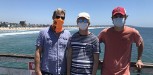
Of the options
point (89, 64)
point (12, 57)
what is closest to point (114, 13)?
point (89, 64)

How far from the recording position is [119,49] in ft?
13.1

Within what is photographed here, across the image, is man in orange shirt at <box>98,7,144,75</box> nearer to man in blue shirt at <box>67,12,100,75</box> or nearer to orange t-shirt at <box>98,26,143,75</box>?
orange t-shirt at <box>98,26,143,75</box>

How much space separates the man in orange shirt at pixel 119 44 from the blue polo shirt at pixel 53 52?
657 millimetres

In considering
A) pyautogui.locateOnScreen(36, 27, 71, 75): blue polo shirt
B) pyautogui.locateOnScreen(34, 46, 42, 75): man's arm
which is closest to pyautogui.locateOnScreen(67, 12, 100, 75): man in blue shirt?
pyautogui.locateOnScreen(36, 27, 71, 75): blue polo shirt

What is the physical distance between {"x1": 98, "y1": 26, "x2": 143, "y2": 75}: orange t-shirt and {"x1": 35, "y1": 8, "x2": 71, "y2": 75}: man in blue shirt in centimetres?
65

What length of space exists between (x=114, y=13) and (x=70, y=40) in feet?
2.55

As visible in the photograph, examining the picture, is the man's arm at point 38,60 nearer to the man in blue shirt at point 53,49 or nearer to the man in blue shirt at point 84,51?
the man in blue shirt at point 53,49

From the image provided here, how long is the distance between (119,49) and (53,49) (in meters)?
1.00

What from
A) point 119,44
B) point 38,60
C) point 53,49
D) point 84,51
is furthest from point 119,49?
point 38,60

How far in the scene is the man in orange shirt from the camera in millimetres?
3971

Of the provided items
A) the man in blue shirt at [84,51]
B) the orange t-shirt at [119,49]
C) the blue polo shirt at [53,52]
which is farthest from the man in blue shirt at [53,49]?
the orange t-shirt at [119,49]

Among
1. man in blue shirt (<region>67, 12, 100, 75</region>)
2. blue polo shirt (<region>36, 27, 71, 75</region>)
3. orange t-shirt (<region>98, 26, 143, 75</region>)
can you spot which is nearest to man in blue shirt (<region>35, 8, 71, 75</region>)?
blue polo shirt (<region>36, 27, 71, 75</region>)

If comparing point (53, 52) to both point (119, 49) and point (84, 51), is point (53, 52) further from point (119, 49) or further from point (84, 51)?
point (119, 49)

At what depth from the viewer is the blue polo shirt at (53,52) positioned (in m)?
4.03
